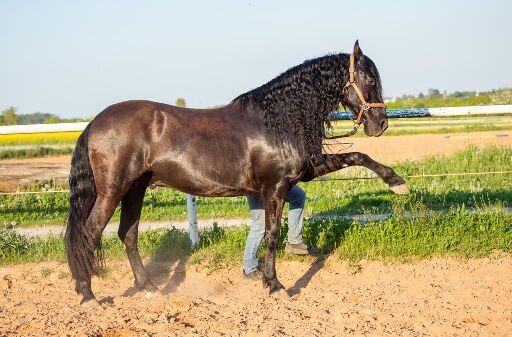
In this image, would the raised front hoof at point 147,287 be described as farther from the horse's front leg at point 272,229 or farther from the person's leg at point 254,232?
the horse's front leg at point 272,229

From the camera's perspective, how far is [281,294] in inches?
272

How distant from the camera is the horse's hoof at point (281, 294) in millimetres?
6887

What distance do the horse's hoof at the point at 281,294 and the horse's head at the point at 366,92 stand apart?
1.86 metres

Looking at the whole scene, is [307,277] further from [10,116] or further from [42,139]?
[10,116]

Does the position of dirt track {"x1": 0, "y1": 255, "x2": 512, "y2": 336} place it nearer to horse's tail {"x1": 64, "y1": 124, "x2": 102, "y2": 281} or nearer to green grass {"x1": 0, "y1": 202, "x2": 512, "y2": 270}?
green grass {"x1": 0, "y1": 202, "x2": 512, "y2": 270}

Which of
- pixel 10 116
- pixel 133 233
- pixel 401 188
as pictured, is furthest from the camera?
pixel 10 116

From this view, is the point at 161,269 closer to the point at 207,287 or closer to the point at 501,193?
the point at 207,287

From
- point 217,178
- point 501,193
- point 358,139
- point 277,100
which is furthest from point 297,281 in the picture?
point 358,139

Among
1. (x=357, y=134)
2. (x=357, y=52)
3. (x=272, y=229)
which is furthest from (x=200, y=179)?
(x=357, y=134)

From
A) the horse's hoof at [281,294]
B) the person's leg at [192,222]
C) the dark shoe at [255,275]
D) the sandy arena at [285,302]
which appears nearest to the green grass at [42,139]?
the person's leg at [192,222]

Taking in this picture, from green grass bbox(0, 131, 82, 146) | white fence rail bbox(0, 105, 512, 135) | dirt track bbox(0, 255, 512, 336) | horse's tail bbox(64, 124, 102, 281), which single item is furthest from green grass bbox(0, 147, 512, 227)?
green grass bbox(0, 131, 82, 146)

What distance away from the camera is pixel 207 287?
7.73 m

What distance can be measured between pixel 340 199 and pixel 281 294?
5.62 meters

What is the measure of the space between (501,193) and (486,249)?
13.0 ft
